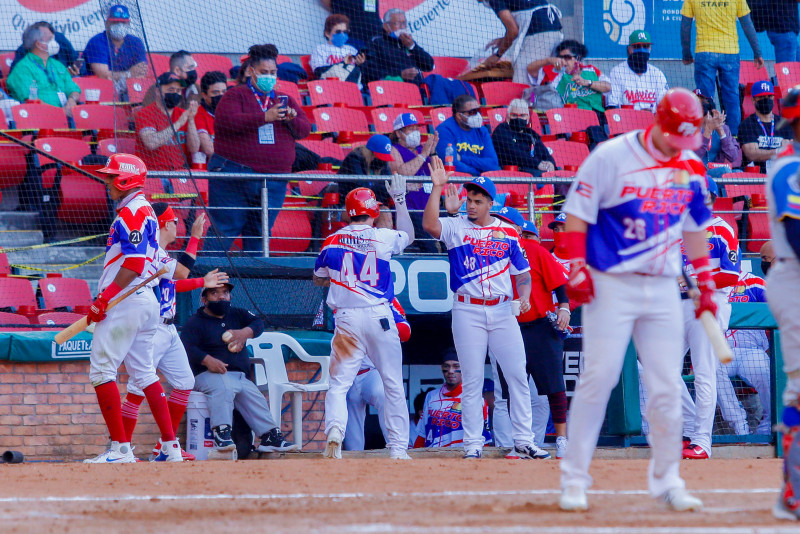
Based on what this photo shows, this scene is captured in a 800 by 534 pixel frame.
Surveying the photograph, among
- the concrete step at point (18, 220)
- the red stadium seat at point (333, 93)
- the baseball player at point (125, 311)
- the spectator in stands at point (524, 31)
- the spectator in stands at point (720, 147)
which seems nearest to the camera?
the baseball player at point (125, 311)

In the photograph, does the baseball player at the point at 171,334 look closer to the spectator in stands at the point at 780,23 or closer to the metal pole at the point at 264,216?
the metal pole at the point at 264,216

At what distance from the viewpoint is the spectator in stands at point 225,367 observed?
27.7 feet

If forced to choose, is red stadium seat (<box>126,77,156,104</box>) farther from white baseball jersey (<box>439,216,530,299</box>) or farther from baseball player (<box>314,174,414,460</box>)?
white baseball jersey (<box>439,216,530,299</box>)

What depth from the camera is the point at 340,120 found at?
12.5m

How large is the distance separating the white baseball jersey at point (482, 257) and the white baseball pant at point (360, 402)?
60.8 inches

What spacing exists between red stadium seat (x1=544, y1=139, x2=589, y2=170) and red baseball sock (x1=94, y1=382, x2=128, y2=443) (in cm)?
619

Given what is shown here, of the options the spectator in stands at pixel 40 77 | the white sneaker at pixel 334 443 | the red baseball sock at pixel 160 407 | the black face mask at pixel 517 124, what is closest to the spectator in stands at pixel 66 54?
the spectator in stands at pixel 40 77

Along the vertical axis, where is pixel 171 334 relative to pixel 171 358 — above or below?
above

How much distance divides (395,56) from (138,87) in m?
5.02

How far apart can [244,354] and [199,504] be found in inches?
152

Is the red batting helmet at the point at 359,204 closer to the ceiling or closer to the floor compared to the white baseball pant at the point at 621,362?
closer to the ceiling

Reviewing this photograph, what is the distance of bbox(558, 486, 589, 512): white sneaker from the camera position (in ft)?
14.5

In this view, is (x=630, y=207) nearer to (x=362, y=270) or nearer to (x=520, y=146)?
(x=362, y=270)

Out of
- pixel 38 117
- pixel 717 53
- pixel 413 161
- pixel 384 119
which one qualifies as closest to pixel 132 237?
pixel 413 161
